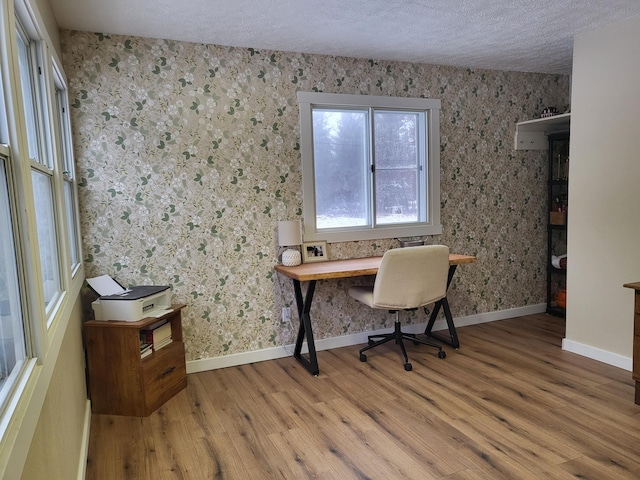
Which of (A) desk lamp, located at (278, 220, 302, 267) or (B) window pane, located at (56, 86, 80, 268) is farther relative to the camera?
(A) desk lamp, located at (278, 220, 302, 267)

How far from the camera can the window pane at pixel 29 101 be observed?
187cm

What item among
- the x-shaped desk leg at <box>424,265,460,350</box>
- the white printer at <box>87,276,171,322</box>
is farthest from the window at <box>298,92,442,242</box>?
the white printer at <box>87,276,171,322</box>

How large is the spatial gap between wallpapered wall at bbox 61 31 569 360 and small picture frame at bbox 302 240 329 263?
14cm

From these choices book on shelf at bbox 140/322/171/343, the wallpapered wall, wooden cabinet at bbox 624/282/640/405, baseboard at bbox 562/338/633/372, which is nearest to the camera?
wooden cabinet at bbox 624/282/640/405

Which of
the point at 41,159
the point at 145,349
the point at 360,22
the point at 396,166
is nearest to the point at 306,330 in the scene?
the point at 145,349

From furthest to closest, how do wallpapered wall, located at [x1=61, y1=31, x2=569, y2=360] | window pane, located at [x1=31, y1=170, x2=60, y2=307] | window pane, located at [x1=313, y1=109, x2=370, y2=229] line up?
window pane, located at [x1=313, y1=109, x2=370, y2=229], wallpapered wall, located at [x1=61, y1=31, x2=569, y2=360], window pane, located at [x1=31, y1=170, x2=60, y2=307]

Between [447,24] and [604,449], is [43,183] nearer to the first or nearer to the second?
[447,24]

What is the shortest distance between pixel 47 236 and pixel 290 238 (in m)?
1.80

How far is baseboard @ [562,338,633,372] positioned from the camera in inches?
129

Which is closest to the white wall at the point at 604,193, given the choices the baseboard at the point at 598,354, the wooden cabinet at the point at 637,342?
the baseboard at the point at 598,354

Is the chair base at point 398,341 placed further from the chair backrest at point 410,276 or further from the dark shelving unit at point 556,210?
the dark shelving unit at point 556,210

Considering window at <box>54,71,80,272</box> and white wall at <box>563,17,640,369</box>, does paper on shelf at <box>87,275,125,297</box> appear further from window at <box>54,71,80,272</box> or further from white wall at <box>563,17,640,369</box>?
white wall at <box>563,17,640,369</box>

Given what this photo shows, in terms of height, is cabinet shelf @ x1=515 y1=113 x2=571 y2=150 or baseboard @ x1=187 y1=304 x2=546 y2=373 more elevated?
cabinet shelf @ x1=515 y1=113 x2=571 y2=150

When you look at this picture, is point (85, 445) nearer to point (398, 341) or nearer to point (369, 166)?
point (398, 341)
